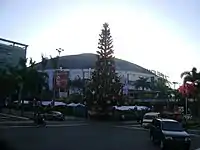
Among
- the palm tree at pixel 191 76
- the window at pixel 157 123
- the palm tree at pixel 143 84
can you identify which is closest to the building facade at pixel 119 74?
the palm tree at pixel 143 84

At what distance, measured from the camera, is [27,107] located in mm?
67375

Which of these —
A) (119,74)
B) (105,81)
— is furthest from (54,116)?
(119,74)

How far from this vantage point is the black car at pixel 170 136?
18766 mm

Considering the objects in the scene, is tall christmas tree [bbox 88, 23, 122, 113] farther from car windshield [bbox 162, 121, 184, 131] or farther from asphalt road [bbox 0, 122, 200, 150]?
car windshield [bbox 162, 121, 184, 131]

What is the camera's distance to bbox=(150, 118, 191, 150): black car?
18.8 m

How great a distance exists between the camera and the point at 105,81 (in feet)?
193

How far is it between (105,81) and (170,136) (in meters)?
39.9

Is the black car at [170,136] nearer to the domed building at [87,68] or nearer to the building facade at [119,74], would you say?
the building facade at [119,74]

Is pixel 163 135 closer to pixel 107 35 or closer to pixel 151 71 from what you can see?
pixel 107 35

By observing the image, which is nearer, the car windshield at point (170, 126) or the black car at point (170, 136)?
the black car at point (170, 136)

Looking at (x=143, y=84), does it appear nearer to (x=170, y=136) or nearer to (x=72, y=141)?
(x=72, y=141)

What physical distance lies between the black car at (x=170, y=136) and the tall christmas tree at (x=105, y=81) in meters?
36.4

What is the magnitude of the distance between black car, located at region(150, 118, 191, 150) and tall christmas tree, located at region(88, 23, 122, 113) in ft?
119

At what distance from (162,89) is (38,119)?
79849 millimetres
